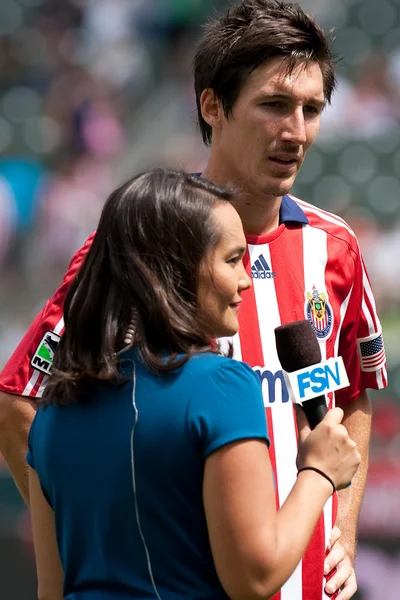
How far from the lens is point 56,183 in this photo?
7.45 meters

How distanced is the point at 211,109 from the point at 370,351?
767 millimetres

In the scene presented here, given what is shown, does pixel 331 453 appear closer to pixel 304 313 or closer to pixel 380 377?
pixel 304 313

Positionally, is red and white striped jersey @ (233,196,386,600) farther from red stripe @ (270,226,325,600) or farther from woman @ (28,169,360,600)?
woman @ (28,169,360,600)

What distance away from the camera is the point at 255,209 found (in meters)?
2.40

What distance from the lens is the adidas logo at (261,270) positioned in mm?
2385

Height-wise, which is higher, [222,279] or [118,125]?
[118,125]

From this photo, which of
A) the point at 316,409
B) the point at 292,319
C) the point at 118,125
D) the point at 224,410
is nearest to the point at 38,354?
the point at 292,319

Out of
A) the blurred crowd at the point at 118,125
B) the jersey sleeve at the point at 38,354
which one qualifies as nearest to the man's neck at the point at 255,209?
the jersey sleeve at the point at 38,354

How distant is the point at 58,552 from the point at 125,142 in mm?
6415

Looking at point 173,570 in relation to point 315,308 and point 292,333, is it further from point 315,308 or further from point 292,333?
point 315,308

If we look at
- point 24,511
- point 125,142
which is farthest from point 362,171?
point 24,511

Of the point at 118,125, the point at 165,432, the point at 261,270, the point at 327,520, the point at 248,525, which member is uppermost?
the point at 118,125

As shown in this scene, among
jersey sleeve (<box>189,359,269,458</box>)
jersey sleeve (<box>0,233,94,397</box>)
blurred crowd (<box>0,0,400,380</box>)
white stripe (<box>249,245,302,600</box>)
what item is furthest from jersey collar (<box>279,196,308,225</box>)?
blurred crowd (<box>0,0,400,380</box>)

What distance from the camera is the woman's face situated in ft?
5.40
